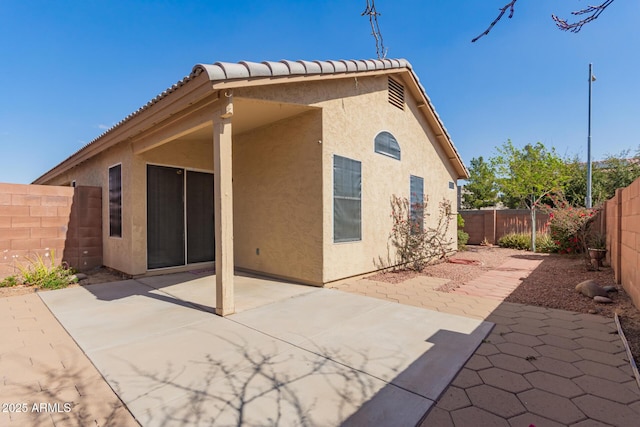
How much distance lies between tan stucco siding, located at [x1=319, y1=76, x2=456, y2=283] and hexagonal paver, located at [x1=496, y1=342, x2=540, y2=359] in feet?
12.2

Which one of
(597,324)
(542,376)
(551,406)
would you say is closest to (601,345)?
(597,324)

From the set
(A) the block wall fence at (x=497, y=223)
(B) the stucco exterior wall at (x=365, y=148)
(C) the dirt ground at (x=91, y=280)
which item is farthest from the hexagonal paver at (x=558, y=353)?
(A) the block wall fence at (x=497, y=223)

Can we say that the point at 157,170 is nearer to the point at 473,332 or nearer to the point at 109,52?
the point at 109,52

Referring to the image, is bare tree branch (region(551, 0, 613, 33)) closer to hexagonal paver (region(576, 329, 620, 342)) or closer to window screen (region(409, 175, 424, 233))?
hexagonal paver (region(576, 329, 620, 342))

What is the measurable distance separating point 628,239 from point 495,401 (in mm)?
5159

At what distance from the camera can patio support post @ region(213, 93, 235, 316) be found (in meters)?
4.86

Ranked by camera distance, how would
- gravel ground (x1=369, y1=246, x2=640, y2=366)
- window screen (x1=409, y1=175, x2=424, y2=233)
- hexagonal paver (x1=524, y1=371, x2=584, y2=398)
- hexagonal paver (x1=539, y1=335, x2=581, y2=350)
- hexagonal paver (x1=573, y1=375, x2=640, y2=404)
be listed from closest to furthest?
hexagonal paver (x1=573, y1=375, x2=640, y2=404) → hexagonal paver (x1=524, y1=371, x2=584, y2=398) → hexagonal paver (x1=539, y1=335, x2=581, y2=350) → gravel ground (x1=369, y1=246, x2=640, y2=366) → window screen (x1=409, y1=175, x2=424, y2=233)

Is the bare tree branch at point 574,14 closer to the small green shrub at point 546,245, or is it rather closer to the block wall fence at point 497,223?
the small green shrub at point 546,245

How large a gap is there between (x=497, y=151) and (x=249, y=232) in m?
15.0

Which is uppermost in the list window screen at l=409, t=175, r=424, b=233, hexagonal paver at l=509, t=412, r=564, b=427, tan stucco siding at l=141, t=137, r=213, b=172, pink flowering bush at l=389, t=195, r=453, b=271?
tan stucco siding at l=141, t=137, r=213, b=172

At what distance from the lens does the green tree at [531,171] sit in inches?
589

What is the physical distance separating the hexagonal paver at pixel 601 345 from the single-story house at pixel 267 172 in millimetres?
4364

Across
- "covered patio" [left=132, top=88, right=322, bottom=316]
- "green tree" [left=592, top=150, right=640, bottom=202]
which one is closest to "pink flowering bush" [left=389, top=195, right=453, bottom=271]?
"covered patio" [left=132, top=88, right=322, bottom=316]

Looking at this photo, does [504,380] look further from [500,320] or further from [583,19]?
[583,19]
